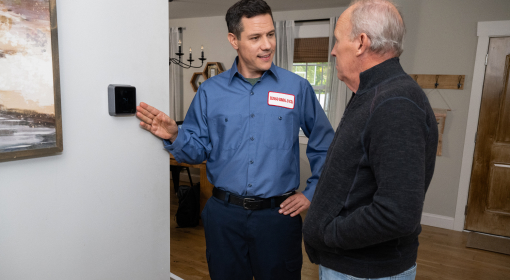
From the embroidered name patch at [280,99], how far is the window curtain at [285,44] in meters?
3.05

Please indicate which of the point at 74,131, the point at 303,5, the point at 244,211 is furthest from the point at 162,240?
the point at 303,5

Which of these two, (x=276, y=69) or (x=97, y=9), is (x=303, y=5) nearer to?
(x=276, y=69)

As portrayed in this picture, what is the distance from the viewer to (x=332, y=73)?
4.21m

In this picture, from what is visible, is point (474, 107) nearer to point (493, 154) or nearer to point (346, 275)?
point (493, 154)

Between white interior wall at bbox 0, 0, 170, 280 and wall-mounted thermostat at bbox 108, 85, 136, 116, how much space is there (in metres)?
0.02

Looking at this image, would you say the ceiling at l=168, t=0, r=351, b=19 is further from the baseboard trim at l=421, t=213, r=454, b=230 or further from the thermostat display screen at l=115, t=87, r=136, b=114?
the thermostat display screen at l=115, t=87, r=136, b=114

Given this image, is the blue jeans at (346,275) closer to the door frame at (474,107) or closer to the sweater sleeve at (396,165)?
the sweater sleeve at (396,165)

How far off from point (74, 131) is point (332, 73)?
145 inches

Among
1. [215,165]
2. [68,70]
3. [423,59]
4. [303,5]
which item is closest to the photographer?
[68,70]

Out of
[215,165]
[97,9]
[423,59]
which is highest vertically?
[423,59]

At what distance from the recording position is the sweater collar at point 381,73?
0.81 metres

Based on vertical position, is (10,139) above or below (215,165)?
above

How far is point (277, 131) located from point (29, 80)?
899 millimetres

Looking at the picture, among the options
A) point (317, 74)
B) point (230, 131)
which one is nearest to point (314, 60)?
point (317, 74)
